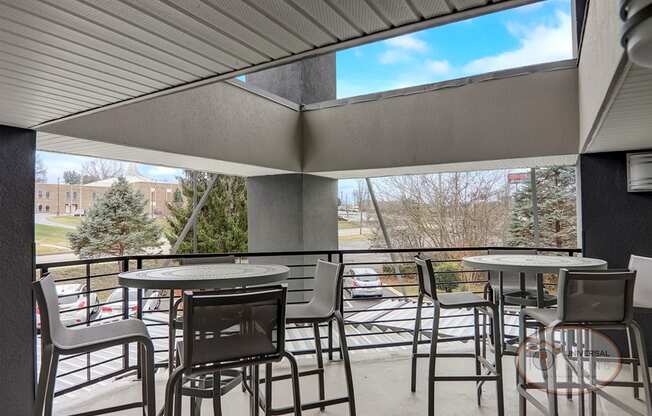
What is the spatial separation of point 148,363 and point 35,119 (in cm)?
177

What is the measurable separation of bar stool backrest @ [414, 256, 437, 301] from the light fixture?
1851 mm

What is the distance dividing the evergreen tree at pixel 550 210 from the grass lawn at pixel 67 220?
37.8 ft

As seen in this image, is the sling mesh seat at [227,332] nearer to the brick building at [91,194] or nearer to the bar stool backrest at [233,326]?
the bar stool backrest at [233,326]

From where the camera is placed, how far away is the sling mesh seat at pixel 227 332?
1.47 m

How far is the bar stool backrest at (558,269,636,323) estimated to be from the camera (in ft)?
6.41

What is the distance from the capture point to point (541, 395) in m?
2.86

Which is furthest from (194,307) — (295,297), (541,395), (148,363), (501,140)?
(295,297)

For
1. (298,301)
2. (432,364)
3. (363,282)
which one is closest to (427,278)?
(432,364)

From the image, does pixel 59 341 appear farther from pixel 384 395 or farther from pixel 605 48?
pixel 605 48

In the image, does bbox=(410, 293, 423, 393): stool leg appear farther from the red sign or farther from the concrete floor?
the red sign

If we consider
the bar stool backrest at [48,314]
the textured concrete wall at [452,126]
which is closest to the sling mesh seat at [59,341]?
the bar stool backrest at [48,314]

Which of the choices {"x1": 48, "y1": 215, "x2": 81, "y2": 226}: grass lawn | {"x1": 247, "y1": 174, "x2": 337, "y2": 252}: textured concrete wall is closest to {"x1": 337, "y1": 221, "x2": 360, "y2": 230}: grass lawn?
{"x1": 247, "y1": 174, "x2": 337, "y2": 252}: textured concrete wall

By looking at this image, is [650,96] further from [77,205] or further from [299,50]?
[77,205]

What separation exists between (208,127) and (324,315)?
250cm
